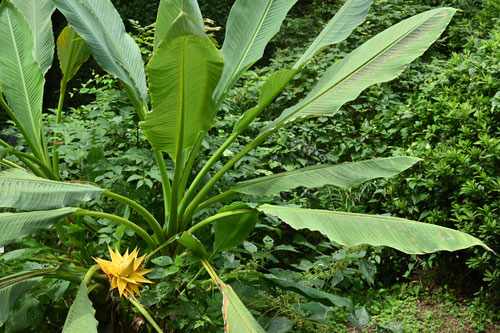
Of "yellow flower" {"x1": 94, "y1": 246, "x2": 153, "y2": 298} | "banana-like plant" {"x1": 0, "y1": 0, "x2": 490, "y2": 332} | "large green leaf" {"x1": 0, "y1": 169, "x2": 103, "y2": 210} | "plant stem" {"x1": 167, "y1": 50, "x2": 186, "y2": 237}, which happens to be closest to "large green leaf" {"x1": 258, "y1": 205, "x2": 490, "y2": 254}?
"banana-like plant" {"x1": 0, "y1": 0, "x2": 490, "y2": 332}

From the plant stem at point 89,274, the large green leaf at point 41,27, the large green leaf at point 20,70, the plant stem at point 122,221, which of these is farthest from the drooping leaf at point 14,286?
the large green leaf at point 41,27

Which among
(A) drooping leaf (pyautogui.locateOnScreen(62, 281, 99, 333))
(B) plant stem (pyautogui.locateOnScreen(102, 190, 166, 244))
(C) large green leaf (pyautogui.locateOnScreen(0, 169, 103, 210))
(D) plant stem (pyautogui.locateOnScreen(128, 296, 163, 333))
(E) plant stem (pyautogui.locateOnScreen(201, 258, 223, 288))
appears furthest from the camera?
(B) plant stem (pyautogui.locateOnScreen(102, 190, 166, 244))

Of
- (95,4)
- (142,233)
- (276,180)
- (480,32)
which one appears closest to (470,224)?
(276,180)

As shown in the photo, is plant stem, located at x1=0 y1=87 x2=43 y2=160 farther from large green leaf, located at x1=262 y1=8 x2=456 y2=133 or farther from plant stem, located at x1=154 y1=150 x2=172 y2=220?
large green leaf, located at x1=262 y1=8 x2=456 y2=133

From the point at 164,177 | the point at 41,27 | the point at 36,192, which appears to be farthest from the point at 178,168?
the point at 41,27

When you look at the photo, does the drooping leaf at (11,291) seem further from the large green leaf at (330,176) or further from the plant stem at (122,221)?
the large green leaf at (330,176)

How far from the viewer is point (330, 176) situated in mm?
2334

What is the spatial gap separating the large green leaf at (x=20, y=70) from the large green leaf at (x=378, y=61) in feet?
4.27

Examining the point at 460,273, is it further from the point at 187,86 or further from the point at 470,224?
the point at 187,86

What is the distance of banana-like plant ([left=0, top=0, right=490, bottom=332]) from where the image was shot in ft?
6.14

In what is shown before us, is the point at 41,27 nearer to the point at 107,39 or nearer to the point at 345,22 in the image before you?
the point at 107,39

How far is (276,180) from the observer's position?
2383mm

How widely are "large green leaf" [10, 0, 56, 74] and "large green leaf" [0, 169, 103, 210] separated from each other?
1.24 meters

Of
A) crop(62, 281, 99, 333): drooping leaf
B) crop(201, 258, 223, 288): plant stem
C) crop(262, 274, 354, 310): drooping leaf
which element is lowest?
crop(262, 274, 354, 310): drooping leaf
